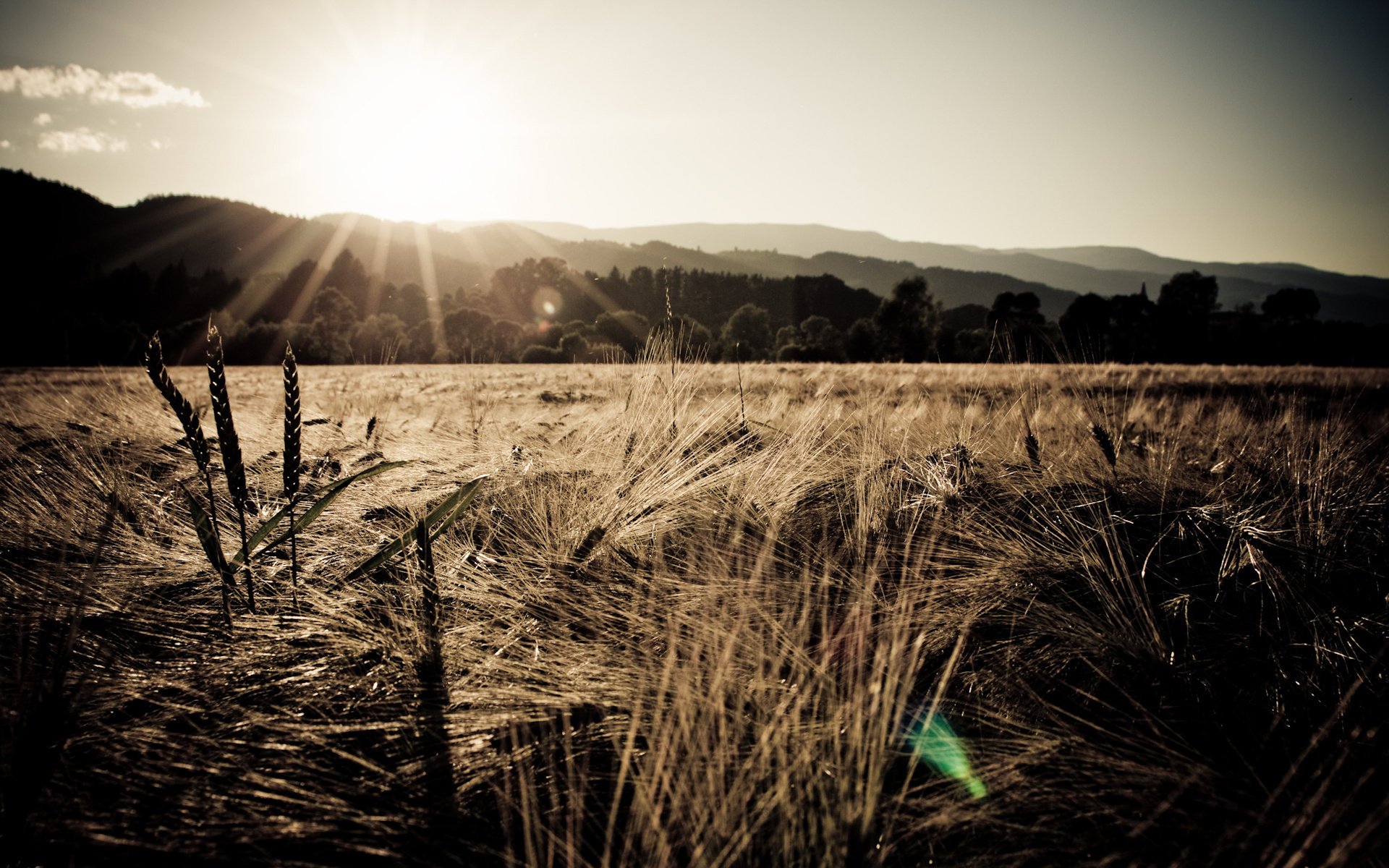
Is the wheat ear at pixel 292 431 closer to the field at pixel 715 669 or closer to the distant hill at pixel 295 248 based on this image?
the field at pixel 715 669

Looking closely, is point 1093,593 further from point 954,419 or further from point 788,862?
point 954,419

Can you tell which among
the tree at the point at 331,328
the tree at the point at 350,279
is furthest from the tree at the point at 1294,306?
the tree at the point at 350,279

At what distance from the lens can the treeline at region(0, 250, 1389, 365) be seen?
2825 cm

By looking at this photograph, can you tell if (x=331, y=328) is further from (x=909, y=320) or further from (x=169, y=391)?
(x=169, y=391)

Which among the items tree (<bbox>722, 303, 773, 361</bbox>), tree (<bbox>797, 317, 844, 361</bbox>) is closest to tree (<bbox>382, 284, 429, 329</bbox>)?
tree (<bbox>722, 303, 773, 361</bbox>)

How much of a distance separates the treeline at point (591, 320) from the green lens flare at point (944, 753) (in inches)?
804

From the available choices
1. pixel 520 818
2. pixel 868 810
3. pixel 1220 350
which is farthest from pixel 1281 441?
pixel 1220 350

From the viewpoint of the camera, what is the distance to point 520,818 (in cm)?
92

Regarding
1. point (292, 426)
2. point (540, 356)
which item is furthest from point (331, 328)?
point (292, 426)

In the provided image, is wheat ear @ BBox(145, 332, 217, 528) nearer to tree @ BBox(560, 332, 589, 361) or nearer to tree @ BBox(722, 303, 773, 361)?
tree @ BBox(560, 332, 589, 361)

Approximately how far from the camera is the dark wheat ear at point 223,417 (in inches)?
47.0

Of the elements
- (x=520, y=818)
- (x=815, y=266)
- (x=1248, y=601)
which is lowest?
(x=520, y=818)

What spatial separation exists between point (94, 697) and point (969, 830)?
1670mm

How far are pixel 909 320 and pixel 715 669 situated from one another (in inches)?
2044
